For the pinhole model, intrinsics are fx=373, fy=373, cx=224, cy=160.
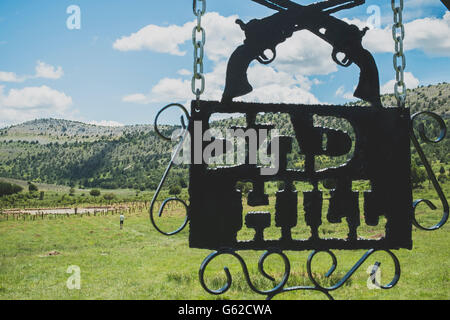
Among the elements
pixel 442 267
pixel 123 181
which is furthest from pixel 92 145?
pixel 442 267

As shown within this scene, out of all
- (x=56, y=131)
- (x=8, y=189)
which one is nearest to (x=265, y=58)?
(x=8, y=189)

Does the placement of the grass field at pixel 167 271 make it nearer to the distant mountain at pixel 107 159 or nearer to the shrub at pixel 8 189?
the distant mountain at pixel 107 159

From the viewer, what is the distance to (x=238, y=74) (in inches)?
120

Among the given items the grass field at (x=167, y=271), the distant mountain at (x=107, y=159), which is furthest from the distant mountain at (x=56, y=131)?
the grass field at (x=167, y=271)

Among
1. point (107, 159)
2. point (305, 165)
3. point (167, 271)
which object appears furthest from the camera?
point (107, 159)

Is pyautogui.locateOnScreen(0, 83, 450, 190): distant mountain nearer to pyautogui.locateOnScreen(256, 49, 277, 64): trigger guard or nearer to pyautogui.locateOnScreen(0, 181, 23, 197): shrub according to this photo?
pyautogui.locateOnScreen(0, 181, 23, 197): shrub

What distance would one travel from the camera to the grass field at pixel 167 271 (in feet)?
32.4

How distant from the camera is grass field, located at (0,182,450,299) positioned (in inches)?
389

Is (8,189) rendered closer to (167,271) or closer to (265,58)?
(167,271)

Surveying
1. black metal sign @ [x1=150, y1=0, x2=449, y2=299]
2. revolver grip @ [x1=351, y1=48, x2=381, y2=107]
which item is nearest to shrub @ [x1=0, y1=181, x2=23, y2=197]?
black metal sign @ [x1=150, y1=0, x2=449, y2=299]

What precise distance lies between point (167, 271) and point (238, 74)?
11.3 m

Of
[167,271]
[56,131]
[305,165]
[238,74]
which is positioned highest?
[56,131]

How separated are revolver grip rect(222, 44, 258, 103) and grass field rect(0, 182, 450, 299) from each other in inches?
277

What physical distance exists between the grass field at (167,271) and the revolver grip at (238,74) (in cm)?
704
